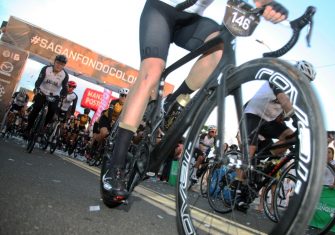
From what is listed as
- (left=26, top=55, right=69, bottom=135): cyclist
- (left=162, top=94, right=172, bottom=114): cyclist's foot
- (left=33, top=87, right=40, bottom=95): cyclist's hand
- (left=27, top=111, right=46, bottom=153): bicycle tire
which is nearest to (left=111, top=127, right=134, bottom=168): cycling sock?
(left=162, top=94, right=172, bottom=114): cyclist's foot

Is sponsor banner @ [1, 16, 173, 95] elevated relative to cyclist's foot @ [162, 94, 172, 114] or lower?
elevated

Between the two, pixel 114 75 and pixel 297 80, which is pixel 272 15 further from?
pixel 114 75

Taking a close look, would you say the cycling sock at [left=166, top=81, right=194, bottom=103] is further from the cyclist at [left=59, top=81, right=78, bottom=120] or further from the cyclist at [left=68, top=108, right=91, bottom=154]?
the cyclist at [left=68, top=108, right=91, bottom=154]

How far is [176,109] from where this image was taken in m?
2.55

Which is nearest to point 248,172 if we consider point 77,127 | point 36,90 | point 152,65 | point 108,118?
point 152,65

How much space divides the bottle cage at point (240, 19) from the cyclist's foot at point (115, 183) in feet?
3.84

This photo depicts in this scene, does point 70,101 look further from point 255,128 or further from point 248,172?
point 248,172

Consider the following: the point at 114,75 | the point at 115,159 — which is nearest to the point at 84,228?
the point at 115,159

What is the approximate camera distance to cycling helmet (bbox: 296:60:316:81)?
5.08m

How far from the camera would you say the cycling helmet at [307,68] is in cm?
508

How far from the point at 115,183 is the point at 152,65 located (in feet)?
2.77

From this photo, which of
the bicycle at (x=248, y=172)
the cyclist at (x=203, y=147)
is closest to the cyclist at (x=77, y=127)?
the cyclist at (x=203, y=147)

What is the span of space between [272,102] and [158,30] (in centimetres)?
127

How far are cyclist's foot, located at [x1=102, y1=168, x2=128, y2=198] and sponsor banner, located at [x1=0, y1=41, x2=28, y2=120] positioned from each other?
9.93 metres
